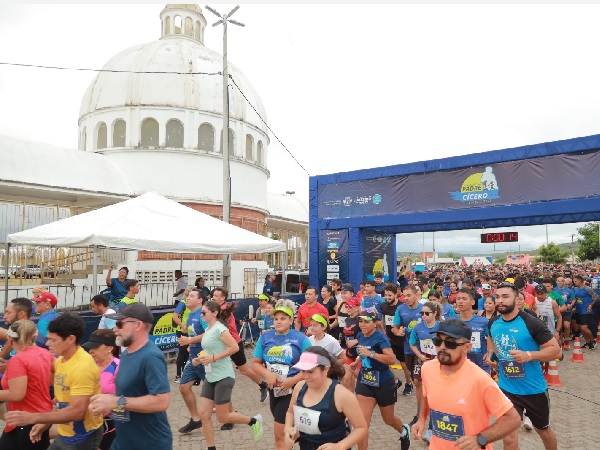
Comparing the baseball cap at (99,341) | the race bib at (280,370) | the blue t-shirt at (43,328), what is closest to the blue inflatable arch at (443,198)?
the race bib at (280,370)

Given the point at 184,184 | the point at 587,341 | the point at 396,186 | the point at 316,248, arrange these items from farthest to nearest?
1. the point at 184,184
2. the point at 316,248
3. the point at 396,186
4. the point at 587,341

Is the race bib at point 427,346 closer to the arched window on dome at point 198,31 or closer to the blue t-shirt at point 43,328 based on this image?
the blue t-shirt at point 43,328

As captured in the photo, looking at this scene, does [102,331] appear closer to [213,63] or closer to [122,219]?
[122,219]

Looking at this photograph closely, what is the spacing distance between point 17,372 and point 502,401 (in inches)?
153

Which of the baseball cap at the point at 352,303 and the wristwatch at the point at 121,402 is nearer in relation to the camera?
the wristwatch at the point at 121,402

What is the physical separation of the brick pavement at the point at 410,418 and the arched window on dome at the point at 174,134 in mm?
16561

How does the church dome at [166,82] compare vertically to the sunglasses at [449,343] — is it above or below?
above

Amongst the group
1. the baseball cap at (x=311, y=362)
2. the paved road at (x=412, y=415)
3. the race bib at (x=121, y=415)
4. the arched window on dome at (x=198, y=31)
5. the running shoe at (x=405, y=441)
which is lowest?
the paved road at (x=412, y=415)

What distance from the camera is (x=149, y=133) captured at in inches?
948

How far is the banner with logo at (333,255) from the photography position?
17.8 meters

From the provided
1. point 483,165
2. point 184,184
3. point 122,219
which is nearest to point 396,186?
point 483,165

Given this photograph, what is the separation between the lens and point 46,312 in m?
6.66

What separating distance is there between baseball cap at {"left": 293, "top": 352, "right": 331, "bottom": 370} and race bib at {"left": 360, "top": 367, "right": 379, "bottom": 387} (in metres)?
2.25

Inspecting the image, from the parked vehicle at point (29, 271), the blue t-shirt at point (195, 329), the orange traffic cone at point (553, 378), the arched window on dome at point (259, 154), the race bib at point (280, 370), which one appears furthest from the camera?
the arched window on dome at point (259, 154)
